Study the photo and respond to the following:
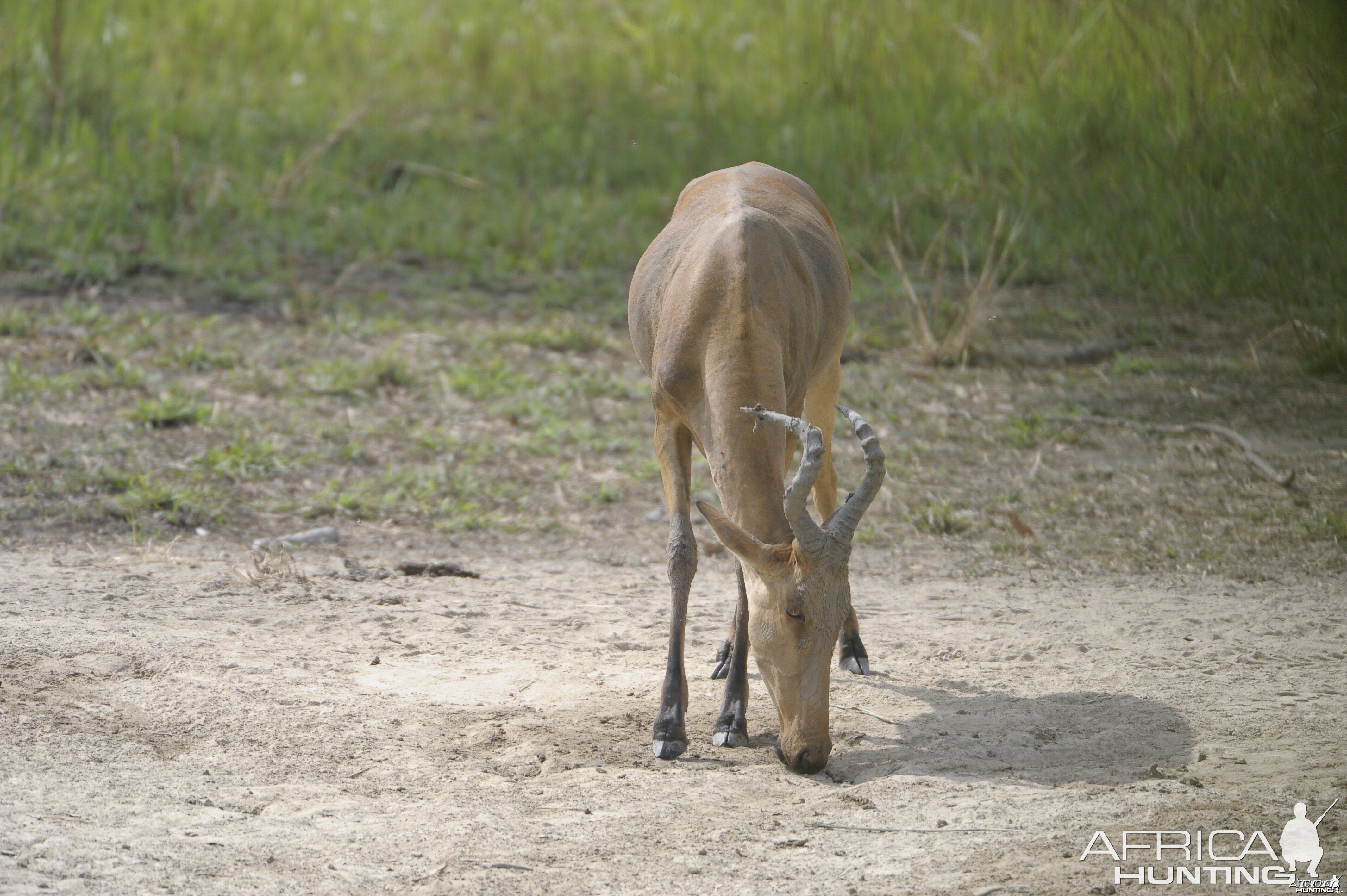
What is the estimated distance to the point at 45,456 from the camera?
6.97m

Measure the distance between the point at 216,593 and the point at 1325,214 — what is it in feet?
24.3

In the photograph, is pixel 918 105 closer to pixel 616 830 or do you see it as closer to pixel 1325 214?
pixel 1325 214

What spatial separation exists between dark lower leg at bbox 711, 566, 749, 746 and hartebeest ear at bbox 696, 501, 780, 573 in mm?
359

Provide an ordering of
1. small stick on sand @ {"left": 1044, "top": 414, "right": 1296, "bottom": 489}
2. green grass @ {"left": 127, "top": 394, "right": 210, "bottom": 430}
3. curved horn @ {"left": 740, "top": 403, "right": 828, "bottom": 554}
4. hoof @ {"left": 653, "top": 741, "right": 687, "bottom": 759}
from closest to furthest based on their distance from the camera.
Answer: curved horn @ {"left": 740, "top": 403, "right": 828, "bottom": 554} → hoof @ {"left": 653, "top": 741, "right": 687, "bottom": 759} → small stick on sand @ {"left": 1044, "top": 414, "right": 1296, "bottom": 489} → green grass @ {"left": 127, "top": 394, "right": 210, "bottom": 430}

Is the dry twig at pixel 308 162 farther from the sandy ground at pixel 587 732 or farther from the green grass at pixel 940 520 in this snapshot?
the green grass at pixel 940 520

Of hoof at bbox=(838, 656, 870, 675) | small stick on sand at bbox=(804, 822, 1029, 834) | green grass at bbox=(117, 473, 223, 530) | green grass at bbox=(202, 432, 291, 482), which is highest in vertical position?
small stick on sand at bbox=(804, 822, 1029, 834)

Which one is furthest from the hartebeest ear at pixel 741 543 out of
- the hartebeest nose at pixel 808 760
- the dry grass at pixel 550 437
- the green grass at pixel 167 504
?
the green grass at pixel 167 504

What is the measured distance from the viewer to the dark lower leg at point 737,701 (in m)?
4.50

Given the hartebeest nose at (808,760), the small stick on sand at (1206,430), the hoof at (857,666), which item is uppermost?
the small stick on sand at (1206,430)

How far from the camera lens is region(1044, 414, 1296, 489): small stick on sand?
24.3 feet

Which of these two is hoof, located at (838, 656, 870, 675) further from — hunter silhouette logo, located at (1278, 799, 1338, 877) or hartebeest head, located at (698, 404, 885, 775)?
hunter silhouette logo, located at (1278, 799, 1338, 877)

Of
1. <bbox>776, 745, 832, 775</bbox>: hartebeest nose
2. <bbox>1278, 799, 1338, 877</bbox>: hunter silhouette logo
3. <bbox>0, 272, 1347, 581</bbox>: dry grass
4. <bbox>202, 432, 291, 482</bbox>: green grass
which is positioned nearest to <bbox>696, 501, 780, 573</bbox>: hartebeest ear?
<bbox>776, 745, 832, 775</bbox>: hartebeest nose

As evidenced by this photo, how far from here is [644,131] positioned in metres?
12.6

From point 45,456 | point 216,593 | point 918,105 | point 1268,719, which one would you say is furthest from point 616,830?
point 918,105
